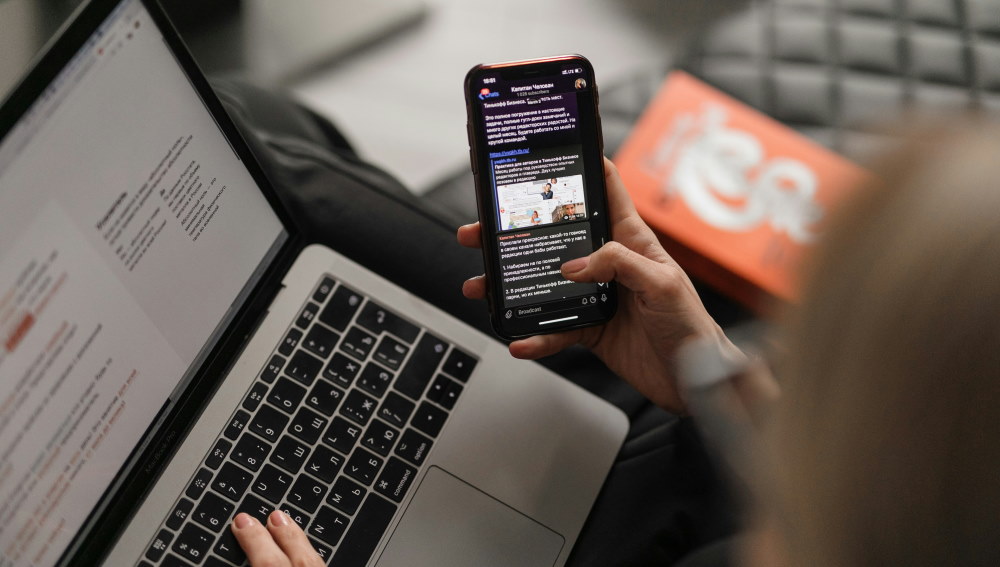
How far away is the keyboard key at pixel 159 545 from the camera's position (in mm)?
559

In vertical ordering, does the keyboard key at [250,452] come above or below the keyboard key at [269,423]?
below

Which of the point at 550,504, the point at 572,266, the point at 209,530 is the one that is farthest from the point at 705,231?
the point at 209,530

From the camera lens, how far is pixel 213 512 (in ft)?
1.90

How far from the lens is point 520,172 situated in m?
0.66

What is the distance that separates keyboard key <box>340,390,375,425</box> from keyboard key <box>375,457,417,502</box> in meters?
0.05

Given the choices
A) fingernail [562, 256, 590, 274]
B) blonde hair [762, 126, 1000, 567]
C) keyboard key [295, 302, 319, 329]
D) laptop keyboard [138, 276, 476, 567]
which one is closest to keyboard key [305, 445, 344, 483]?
laptop keyboard [138, 276, 476, 567]

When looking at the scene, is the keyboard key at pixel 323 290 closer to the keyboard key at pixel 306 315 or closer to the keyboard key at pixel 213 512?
the keyboard key at pixel 306 315

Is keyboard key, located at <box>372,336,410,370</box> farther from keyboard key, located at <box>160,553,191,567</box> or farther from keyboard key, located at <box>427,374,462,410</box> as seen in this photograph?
keyboard key, located at <box>160,553,191,567</box>

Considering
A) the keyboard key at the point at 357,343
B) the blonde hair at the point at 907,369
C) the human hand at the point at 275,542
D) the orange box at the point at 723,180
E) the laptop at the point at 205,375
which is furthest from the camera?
the orange box at the point at 723,180

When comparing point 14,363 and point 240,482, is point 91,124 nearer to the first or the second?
point 14,363

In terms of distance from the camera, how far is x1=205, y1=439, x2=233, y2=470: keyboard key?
59 cm

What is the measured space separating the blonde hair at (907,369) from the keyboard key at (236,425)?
450 millimetres

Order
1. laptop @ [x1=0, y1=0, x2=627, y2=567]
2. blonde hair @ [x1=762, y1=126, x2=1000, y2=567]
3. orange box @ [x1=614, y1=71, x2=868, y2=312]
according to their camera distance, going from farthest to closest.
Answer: orange box @ [x1=614, y1=71, x2=868, y2=312] → laptop @ [x1=0, y1=0, x2=627, y2=567] → blonde hair @ [x1=762, y1=126, x2=1000, y2=567]

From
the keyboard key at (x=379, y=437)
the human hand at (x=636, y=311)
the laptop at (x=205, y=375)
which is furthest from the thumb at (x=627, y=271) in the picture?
the keyboard key at (x=379, y=437)
